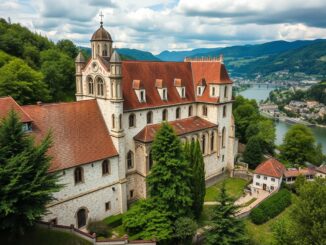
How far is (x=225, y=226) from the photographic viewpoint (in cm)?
2492

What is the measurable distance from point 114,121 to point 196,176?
11.8 meters

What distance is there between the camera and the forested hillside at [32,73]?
162 feet

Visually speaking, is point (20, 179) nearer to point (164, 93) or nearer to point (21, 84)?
point (164, 93)

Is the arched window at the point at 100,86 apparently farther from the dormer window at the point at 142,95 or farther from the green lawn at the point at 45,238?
the green lawn at the point at 45,238

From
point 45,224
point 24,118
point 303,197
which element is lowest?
point 45,224

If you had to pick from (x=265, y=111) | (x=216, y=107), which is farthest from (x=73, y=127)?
(x=265, y=111)

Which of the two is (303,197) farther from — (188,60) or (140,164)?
(188,60)

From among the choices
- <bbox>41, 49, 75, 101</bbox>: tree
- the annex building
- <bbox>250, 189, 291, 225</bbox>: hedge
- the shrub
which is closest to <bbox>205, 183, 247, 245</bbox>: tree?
the shrub

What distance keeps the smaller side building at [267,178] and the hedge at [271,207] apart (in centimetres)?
167

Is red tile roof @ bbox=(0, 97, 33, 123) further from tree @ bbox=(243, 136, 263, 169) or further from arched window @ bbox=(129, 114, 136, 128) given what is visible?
tree @ bbox=(243, 136, 263, 169)

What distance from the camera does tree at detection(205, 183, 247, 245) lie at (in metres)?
24.7

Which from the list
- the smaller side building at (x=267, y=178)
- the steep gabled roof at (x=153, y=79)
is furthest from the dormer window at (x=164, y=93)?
the smaller side building at (x=267, y=178)

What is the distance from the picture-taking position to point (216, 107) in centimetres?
4438

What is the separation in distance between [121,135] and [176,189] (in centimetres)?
941
